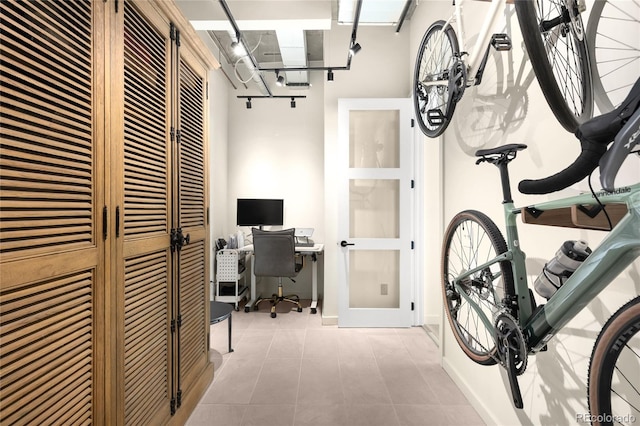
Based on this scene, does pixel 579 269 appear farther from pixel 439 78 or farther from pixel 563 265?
pixel 439 78

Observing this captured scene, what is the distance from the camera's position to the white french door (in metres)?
3.27

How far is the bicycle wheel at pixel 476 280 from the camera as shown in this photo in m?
1.19

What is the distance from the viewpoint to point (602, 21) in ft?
3.46

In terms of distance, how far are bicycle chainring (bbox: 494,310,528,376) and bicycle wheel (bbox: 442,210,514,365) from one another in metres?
0.05

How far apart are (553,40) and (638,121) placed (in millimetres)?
991

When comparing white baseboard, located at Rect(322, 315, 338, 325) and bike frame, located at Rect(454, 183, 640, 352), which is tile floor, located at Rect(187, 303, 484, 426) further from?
bike frame, located at Rect(454, 183, 640, 352)

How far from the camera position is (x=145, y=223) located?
4.59 ft

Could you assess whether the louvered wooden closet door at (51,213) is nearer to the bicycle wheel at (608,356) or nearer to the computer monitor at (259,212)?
the bicycle wheel at (608,356)

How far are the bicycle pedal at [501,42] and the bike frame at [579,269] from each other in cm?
80

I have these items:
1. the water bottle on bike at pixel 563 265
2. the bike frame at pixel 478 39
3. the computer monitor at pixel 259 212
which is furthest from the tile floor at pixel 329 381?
the bike frame at pixel 478 39

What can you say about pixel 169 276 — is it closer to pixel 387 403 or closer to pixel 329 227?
pixel 387 403

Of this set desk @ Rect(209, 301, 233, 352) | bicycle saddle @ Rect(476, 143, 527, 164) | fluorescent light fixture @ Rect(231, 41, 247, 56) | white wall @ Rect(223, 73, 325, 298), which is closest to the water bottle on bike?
bicycle saddle @ Rect(476, 143, 527, 164)

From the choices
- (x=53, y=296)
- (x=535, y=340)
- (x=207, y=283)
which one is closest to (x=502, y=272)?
(x=535, y=340)

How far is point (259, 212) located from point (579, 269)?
380 cm
